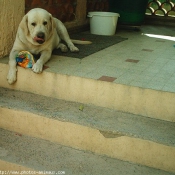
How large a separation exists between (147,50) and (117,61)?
83 centimetres

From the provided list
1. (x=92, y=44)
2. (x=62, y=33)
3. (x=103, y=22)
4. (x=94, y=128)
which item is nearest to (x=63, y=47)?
(x=62, y=33)

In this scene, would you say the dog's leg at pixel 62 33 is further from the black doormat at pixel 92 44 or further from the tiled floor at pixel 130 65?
the tiled floor at pixel 130 65

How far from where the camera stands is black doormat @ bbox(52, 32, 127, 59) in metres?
3.69

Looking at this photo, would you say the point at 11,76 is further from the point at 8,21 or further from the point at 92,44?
the point at 92,44

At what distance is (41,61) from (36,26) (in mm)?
389

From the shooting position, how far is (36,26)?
10.4ft

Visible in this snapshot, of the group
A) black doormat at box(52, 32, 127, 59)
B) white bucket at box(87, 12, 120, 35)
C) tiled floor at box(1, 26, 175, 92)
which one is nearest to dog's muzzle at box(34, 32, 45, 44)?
tiled floor at box(1, 26, 175, 92)

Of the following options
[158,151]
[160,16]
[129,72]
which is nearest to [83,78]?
[129,72]

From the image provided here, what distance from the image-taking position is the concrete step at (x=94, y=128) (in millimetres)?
2311

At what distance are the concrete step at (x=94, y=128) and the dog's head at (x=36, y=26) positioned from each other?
0.67 m

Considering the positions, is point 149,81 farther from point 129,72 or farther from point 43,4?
point 43,4

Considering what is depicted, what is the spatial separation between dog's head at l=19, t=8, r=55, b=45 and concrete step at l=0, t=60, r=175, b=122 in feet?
1.20

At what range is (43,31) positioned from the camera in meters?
3.15

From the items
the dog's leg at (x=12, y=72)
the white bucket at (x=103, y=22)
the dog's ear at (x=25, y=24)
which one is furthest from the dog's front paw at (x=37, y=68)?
the white bucket at (x=103, y=22)
